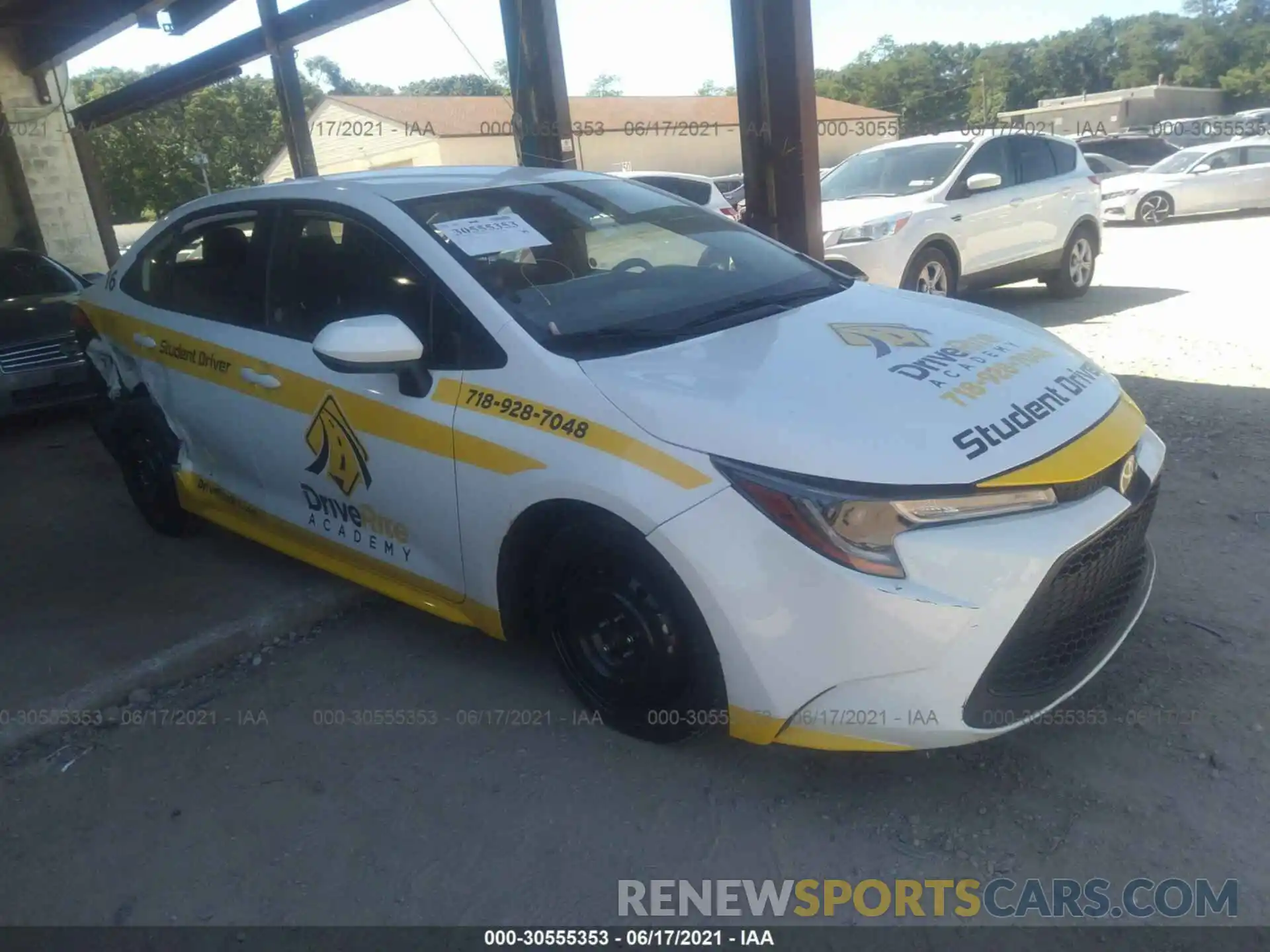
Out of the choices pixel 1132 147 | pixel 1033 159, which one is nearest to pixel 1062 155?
pixel 1033 159

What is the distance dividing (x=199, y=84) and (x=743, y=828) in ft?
38.4

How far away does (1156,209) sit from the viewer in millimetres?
16859

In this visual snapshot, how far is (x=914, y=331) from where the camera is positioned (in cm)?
296

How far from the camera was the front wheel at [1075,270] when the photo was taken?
9703mm

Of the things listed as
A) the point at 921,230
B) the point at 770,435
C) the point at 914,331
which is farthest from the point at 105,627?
the point at 921,230

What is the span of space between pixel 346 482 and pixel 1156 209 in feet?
57.1

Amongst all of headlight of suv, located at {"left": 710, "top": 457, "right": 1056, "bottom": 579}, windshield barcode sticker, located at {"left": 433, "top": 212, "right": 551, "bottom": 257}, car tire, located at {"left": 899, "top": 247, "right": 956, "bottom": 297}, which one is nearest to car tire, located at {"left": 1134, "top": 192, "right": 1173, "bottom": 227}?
car tire, located at {"left": 899, "top": 247, "right": 956, "bottom": 297}

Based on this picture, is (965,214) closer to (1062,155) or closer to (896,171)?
(896,171)

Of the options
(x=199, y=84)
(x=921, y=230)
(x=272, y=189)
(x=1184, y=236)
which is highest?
(x=199, y=84)

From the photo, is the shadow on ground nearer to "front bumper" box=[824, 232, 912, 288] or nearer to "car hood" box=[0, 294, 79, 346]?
"front bumper" box=[824, 232, 912, 288]

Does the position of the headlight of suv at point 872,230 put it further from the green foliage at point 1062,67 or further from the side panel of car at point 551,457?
the green foliage at point 1062,67

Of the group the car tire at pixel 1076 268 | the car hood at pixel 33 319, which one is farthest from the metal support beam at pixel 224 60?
the car tire at pixel 1076 268

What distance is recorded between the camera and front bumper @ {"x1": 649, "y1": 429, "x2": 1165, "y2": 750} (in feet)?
7.32

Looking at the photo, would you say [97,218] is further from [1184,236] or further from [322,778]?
[1184,236]
